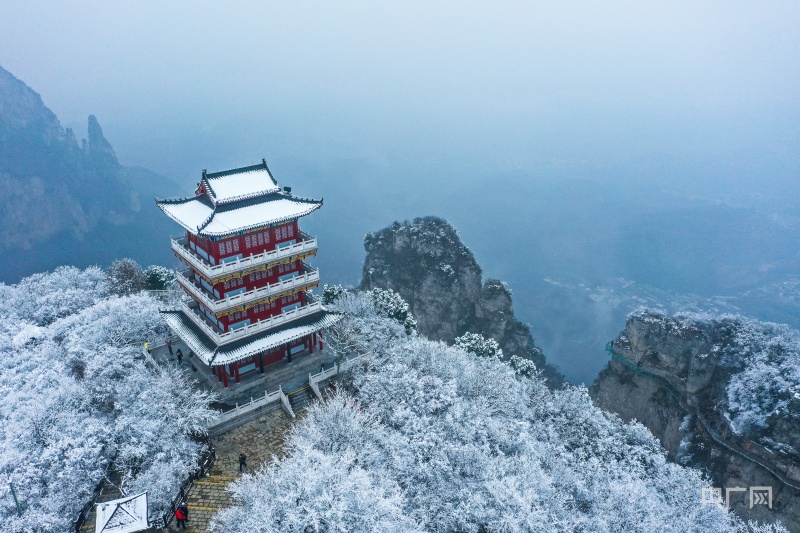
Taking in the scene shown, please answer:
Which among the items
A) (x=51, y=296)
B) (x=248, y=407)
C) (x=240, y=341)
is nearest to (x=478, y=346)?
(x=240, y=341)

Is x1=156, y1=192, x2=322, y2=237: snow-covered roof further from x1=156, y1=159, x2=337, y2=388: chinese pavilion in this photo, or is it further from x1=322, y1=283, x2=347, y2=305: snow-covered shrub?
x1=322, y1=283, x2=347, y2=305: snow-covered shrub

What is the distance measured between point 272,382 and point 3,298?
43771 mm

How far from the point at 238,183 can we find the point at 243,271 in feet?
22.9

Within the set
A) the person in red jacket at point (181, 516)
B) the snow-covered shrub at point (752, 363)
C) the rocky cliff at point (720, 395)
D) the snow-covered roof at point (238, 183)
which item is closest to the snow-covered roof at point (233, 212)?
the snow-covered roof at point (238, 183)

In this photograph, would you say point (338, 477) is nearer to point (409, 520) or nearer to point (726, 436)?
point (409, 520)

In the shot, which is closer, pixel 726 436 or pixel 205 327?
pixel 205 327

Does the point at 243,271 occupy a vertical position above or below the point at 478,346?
above

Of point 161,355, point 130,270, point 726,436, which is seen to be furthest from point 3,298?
point 726,436

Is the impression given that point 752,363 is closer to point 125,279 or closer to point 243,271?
point 243,271

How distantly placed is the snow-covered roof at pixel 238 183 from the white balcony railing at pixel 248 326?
1020cm

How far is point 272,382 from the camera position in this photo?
4094 cm

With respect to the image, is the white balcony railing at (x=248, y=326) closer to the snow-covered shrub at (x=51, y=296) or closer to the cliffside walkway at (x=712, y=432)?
the snow-covered shrub at (x=51, y=296)

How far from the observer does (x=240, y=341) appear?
3919 centimetres

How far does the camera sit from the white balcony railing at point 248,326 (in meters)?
38.3
